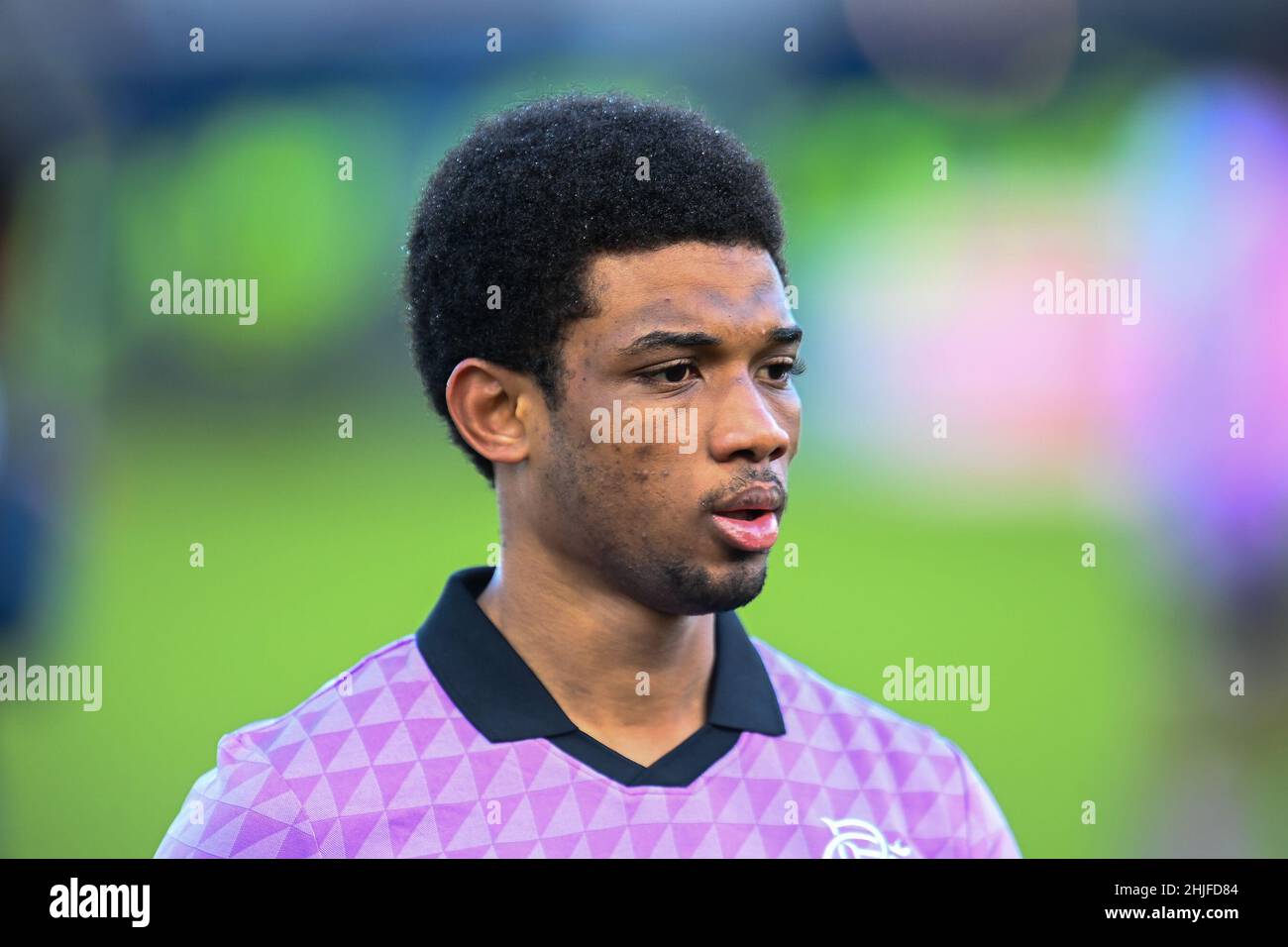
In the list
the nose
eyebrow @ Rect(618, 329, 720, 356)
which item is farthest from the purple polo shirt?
eyebrow @ Rect(618, 329, 720, 356)

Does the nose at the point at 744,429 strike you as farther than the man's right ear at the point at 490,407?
No

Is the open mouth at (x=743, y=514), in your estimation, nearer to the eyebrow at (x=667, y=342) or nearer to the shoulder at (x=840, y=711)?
the eyebrow at (x=667, y=342)

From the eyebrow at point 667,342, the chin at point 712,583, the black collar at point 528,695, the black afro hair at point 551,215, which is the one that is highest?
the black afro hair at point 551,215

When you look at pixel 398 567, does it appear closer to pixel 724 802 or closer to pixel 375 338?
pixel 375 338

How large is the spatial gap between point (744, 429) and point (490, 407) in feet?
1.84

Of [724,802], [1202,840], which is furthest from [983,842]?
[1202,840]

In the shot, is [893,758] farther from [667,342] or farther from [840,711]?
[667,342]

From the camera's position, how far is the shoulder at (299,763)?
2.50 metres

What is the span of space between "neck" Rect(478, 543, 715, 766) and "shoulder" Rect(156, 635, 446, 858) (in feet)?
0.81

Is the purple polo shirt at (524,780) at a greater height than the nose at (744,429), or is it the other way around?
the nose at (744,429)

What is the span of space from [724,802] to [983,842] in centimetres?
64

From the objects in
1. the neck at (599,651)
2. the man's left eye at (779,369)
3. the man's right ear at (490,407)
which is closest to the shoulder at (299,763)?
the neck at (599,651)

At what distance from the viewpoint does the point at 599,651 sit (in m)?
2.68

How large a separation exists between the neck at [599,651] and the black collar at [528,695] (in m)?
0.03
